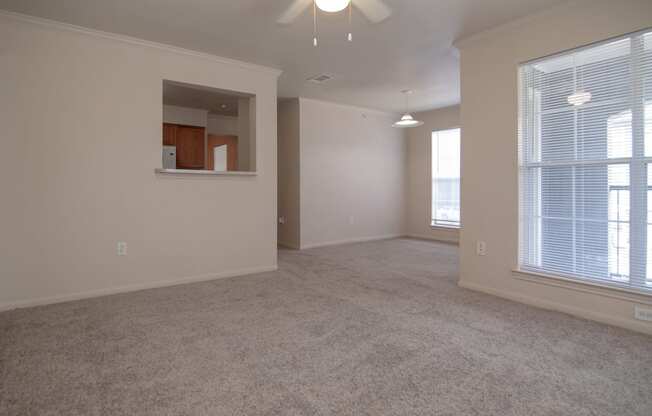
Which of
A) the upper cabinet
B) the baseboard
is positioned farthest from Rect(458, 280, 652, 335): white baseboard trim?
the upper cabinet

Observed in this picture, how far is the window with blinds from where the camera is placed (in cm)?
252

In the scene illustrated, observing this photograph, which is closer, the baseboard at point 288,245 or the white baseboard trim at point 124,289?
the white baseboard trim at point 124,289

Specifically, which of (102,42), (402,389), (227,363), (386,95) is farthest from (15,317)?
(386,95)

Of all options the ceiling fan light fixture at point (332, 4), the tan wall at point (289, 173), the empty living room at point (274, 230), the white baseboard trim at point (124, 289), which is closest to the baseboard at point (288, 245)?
the tan wall at point (289, 173)

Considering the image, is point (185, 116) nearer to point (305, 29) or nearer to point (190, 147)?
point (190, 147)

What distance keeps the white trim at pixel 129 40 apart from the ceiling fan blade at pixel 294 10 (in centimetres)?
180

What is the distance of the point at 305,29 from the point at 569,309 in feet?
11.1

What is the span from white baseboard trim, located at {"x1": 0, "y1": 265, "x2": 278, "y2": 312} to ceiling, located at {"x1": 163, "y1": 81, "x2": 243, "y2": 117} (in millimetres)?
2530

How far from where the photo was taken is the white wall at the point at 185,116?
240 inches

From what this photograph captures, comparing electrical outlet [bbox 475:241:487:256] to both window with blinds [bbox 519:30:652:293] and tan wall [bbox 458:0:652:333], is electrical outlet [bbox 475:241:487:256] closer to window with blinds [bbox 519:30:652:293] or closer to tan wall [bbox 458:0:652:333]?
tan wall [bbox 458:0:652:333]

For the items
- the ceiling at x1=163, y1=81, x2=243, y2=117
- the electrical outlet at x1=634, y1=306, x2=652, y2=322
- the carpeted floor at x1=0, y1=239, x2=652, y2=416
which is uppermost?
the ceiling at x1=163, y1=81, x2=243, y2=117

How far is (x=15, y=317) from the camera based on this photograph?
2791 millimetres

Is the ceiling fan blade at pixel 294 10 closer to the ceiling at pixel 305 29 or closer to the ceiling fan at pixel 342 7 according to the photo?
the ceiling fan at pixel 342 7

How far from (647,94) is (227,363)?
11.0 ft
